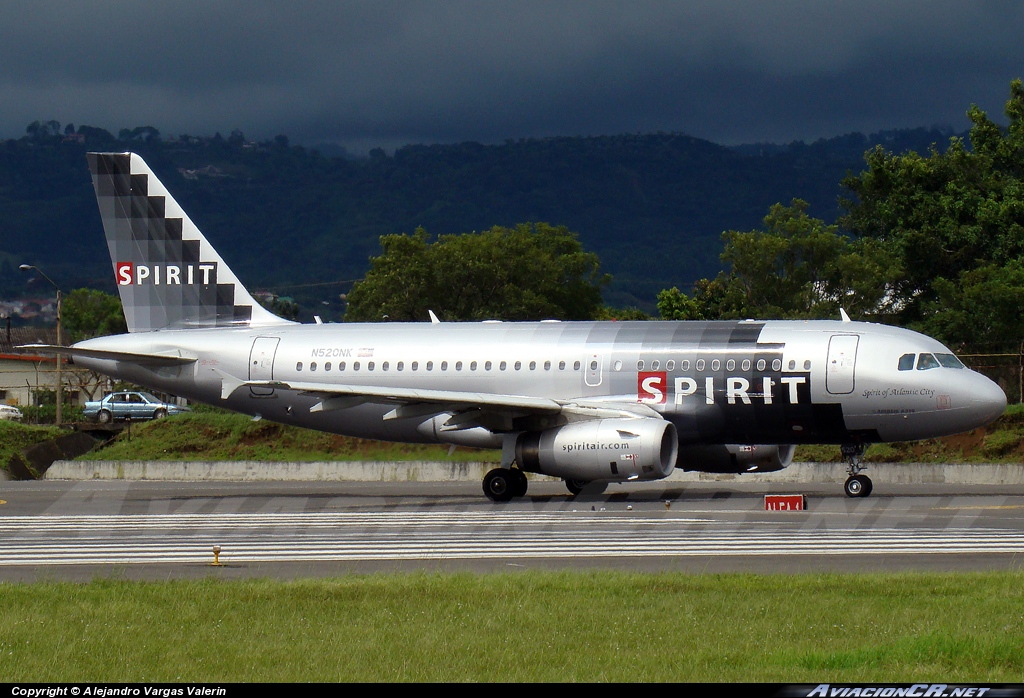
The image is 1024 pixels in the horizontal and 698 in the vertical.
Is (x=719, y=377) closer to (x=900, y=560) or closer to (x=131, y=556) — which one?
(x=900, y=560)

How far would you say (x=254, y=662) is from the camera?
963cm

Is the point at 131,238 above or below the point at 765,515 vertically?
above

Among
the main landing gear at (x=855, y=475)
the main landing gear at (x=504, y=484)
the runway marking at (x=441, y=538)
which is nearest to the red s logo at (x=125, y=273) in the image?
the runway marking at (x=441, y=538)

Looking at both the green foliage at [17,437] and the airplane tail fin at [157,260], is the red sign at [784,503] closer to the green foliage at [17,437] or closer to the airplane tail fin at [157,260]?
the airplane tail fin at [157,260]

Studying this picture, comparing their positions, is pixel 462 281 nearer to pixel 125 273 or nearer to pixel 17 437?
pixel 17 437

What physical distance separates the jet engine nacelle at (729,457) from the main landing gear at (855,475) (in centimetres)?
157

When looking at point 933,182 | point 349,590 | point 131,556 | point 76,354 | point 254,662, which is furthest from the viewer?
point 933,182

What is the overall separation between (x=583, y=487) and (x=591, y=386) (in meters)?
3.74

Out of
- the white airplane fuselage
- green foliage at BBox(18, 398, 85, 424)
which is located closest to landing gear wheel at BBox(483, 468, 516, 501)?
the white airplane fuselage

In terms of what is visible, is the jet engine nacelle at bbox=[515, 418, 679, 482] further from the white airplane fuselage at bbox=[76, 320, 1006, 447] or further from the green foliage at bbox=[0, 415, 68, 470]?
the green foliage at bbox=[0, 415, 68, 470]

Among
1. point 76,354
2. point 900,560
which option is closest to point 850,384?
point 900,560

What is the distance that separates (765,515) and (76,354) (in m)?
17.3

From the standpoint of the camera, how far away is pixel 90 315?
543 ft

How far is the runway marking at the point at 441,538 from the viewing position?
17656 millimetres
